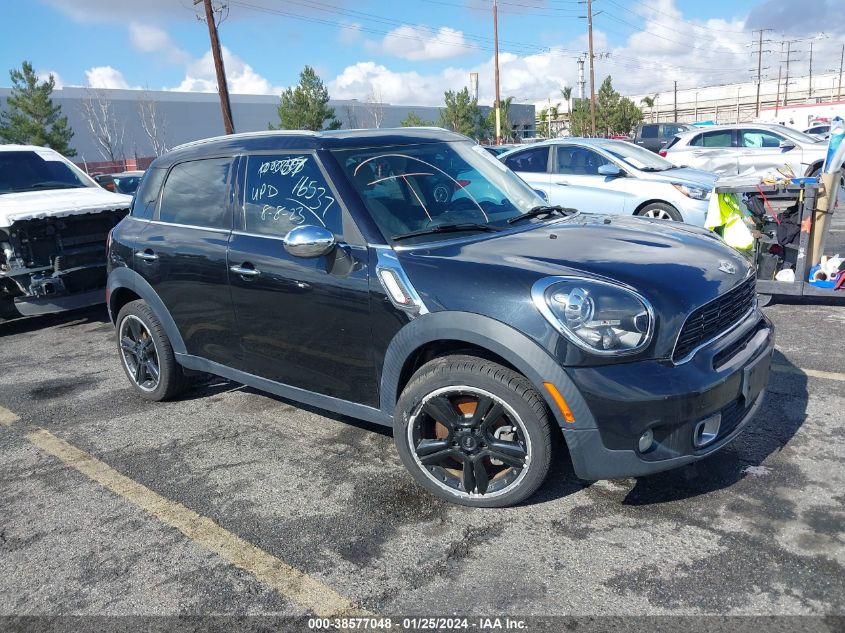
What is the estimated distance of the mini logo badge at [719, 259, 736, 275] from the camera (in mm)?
3191

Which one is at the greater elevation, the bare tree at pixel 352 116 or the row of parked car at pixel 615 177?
the bare tree at pixel 352 116

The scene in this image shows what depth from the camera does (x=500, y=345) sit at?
2.83 metres

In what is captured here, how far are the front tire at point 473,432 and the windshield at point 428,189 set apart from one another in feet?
2.53

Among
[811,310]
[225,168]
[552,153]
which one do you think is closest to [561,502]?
[225,168]

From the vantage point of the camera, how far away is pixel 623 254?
3117 millimetres

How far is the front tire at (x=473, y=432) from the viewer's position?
2879 millimetres

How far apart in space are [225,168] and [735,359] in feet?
9.63

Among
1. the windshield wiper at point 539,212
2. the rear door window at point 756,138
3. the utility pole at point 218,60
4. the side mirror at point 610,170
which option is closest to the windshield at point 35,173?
the side mirror at point 610,170

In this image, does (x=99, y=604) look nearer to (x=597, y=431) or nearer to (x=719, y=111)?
(x=597, y=431)

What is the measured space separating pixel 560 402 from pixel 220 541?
1601 mm

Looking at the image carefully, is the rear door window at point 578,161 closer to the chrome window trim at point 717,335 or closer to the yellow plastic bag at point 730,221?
the yellow plastic bag at point 730,221

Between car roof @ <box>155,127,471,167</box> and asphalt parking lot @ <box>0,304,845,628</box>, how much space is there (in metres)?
1.68

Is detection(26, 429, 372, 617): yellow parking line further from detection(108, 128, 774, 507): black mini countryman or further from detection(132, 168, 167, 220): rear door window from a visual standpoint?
detection(132, 168, 167, 220): rear door window

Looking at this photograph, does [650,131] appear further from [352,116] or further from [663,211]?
[352,116]
